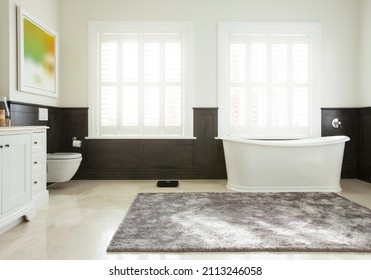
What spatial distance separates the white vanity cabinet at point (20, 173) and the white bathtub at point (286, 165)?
7.05 ft

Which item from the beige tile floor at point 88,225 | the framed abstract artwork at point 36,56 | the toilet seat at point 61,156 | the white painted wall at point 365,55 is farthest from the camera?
the white painted wall at point 365,55

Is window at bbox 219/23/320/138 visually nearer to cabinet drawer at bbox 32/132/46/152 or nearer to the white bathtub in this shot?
the white bathtub

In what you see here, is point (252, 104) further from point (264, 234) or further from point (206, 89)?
point (264, 234)

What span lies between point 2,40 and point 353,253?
3.56 meters

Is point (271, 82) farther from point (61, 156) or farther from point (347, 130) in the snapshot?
point (61, 156)

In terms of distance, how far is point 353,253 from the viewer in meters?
1.87

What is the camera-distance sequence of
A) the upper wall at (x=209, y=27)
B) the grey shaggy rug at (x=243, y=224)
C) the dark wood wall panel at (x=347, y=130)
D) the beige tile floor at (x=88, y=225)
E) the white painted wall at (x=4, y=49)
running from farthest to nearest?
1. the dark wood wall panel at (x=347, y=130)
2. the upper wall at (x=209, y=27)
3. the white painted wall at (x=4, y=49)
4. the grey shaggy rug at (x=243, y=224)
5. the beige tile floor at (x=88, y=225)

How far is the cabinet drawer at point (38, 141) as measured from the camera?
9.34ft

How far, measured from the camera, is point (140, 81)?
435 cm

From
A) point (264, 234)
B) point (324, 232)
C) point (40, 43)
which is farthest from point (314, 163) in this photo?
point (40, 43)

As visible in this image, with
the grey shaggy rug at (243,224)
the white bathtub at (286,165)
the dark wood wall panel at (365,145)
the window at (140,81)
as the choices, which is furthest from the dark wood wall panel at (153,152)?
the grey shaggy rug at (243,224)

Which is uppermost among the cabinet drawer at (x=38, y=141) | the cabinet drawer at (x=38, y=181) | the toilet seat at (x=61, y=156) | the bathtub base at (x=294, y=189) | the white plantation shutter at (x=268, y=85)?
the white plantation shutter at (x=268, y=85)

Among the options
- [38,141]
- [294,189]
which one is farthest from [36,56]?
[294,189]

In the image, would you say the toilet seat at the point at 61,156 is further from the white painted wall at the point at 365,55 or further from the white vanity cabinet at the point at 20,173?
the white painted wall at the point at 365,55
